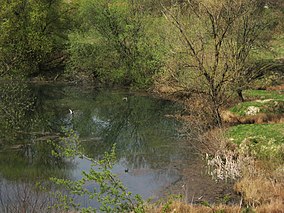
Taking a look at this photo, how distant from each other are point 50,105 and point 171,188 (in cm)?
1823

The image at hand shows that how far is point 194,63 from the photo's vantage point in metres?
20.7

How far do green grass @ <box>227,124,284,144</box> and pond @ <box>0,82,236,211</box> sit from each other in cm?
185

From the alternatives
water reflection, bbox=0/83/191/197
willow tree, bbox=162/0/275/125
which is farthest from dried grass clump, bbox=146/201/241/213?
willow tree, bbox=162/0/275/125

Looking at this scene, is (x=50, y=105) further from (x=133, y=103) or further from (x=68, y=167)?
(x=68, y=167)

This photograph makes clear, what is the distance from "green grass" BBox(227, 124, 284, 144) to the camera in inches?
662

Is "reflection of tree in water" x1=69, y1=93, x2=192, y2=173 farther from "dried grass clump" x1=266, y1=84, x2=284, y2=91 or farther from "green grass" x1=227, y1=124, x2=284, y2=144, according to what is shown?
"dried grass clump" x1=266, y1=84, x2=284, y2=91

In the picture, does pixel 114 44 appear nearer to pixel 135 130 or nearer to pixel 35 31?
pixel 35 31

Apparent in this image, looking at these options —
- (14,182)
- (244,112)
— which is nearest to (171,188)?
(14,182)

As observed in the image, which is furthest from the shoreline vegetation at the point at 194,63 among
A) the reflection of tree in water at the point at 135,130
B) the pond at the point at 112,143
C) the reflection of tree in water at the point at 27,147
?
the reflection of tree in water at the point at 27,147

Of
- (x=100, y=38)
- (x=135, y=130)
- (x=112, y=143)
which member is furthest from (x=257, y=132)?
(x=100, y=38)

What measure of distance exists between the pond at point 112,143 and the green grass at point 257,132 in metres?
1.85

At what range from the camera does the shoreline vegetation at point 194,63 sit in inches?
601

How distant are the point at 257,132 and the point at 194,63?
4.87 m

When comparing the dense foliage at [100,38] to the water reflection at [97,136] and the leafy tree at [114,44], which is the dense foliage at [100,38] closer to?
the leafy tree at [114,44]
